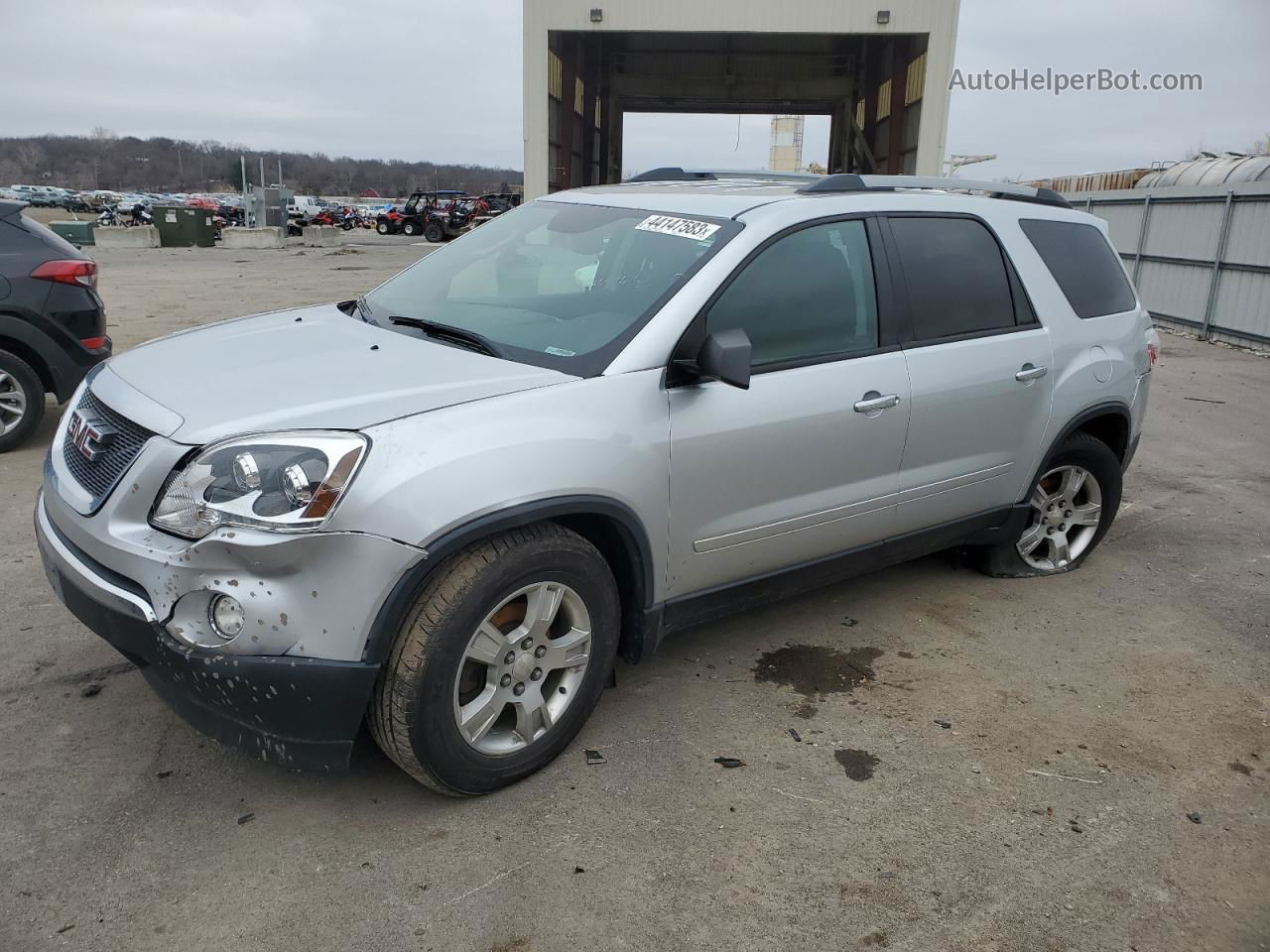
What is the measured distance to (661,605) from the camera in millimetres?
3166

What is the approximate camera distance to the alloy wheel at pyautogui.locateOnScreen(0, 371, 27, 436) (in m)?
6.18

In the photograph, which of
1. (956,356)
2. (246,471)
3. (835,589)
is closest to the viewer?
(246,471)

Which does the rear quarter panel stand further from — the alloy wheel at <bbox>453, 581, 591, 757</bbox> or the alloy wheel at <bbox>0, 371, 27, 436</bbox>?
the alloy wheel at <bbox>0, 371, 27, 436</bbox>

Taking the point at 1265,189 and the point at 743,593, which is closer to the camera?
the point at 743,593

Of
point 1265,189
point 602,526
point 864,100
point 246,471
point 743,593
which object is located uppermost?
point 864,100

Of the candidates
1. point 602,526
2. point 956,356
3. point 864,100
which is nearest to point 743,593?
point 602,526

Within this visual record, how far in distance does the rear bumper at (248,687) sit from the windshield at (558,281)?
1.12m

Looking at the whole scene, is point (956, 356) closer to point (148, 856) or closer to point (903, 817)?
point (903, 817)

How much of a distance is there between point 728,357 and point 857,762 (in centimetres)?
136

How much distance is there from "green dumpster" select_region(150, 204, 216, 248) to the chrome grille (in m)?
32.3

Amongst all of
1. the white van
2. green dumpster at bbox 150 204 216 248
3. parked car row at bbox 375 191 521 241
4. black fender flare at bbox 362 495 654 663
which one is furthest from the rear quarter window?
the white van

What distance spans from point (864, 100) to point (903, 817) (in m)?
23.2

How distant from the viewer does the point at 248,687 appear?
2.44 meters

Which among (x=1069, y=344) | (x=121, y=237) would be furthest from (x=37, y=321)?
(x=121, y=237)
